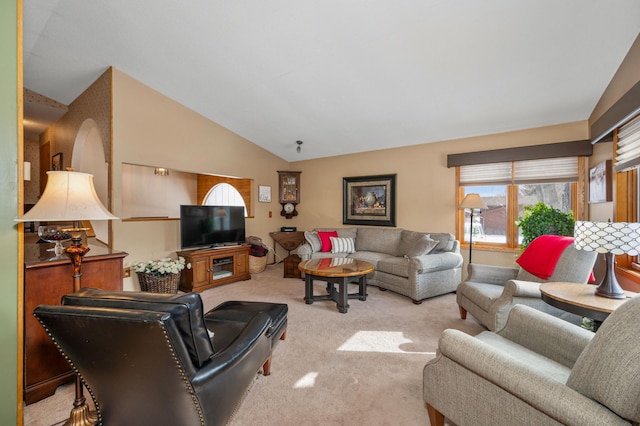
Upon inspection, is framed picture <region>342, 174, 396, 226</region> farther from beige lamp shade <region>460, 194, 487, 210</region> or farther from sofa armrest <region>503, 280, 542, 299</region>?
sofa armrest <region>503, 280, 542, 299</region>

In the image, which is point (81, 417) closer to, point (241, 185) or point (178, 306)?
point (178, 306)

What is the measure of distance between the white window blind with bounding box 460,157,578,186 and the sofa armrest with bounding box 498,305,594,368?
2877mm

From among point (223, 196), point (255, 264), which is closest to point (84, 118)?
point (223, 196)

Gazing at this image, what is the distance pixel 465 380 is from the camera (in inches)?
52.4

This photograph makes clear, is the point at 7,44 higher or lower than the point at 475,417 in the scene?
higher

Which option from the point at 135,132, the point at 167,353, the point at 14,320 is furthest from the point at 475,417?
Answer: the point at 135,132

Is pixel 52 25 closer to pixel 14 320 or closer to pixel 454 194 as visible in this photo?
pixel 14 320

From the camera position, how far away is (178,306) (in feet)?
3.27

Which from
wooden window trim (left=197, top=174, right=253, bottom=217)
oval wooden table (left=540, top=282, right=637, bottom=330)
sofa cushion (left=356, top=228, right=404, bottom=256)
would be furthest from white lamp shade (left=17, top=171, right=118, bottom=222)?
sofa cushion (left=356, top=228, right=404, bottom=256)

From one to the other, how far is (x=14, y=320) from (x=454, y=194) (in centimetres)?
486

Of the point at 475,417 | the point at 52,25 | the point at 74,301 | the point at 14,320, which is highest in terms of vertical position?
the point at 52,25

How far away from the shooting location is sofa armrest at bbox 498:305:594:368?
144cm

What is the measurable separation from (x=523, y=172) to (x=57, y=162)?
8.27m

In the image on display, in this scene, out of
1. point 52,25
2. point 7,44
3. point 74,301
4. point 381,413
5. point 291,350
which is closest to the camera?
point 74,301
